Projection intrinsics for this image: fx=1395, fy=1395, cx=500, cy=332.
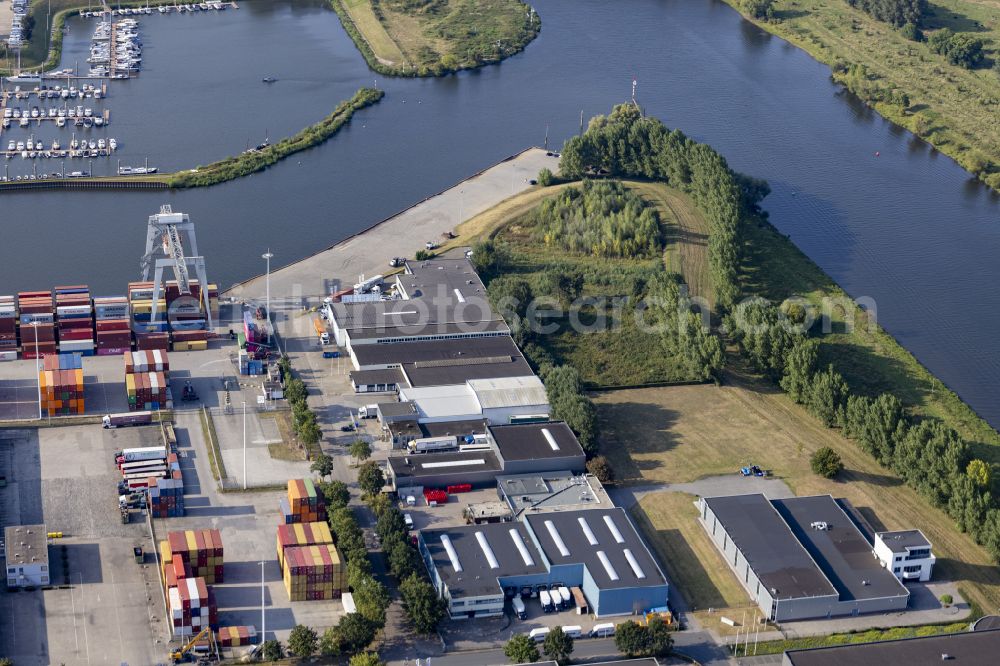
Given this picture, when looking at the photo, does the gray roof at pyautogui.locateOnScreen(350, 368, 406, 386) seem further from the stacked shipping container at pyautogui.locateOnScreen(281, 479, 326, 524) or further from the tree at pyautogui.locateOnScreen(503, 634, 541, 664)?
the tree at pyautogui.locateOnScreen(503, 634, 541, 664)

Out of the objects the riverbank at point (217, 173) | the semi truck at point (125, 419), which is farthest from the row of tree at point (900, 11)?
the semi truck at point (125, 419)

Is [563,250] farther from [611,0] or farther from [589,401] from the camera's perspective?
[611,0]

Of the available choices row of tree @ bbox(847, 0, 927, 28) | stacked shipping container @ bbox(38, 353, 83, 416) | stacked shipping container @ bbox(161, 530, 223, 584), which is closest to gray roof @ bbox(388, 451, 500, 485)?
stacked shipping container @ bbox(161, 530, 223, 584)

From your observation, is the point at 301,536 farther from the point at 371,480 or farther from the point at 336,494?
the point at 371,480

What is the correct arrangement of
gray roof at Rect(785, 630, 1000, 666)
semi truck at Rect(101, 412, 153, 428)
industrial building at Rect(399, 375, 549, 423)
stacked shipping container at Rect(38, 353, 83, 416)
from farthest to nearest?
industrial building at Rect(399, 375, 549, 423) → stacked shipping container at Rect(38, 353, 83, 416) → semi truck at Rect(101, 412, 153, 428) → gray roof at Rect(785, 630, 1000, 666)

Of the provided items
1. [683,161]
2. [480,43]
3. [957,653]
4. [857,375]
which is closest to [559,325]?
[857,375]

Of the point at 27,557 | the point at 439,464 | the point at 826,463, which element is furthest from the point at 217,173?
the point at 826,463

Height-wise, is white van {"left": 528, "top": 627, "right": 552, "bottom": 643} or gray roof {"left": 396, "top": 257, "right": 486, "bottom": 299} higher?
gray roof {"left": 396, "top": 257, "right": 486, "bottom": 299}
